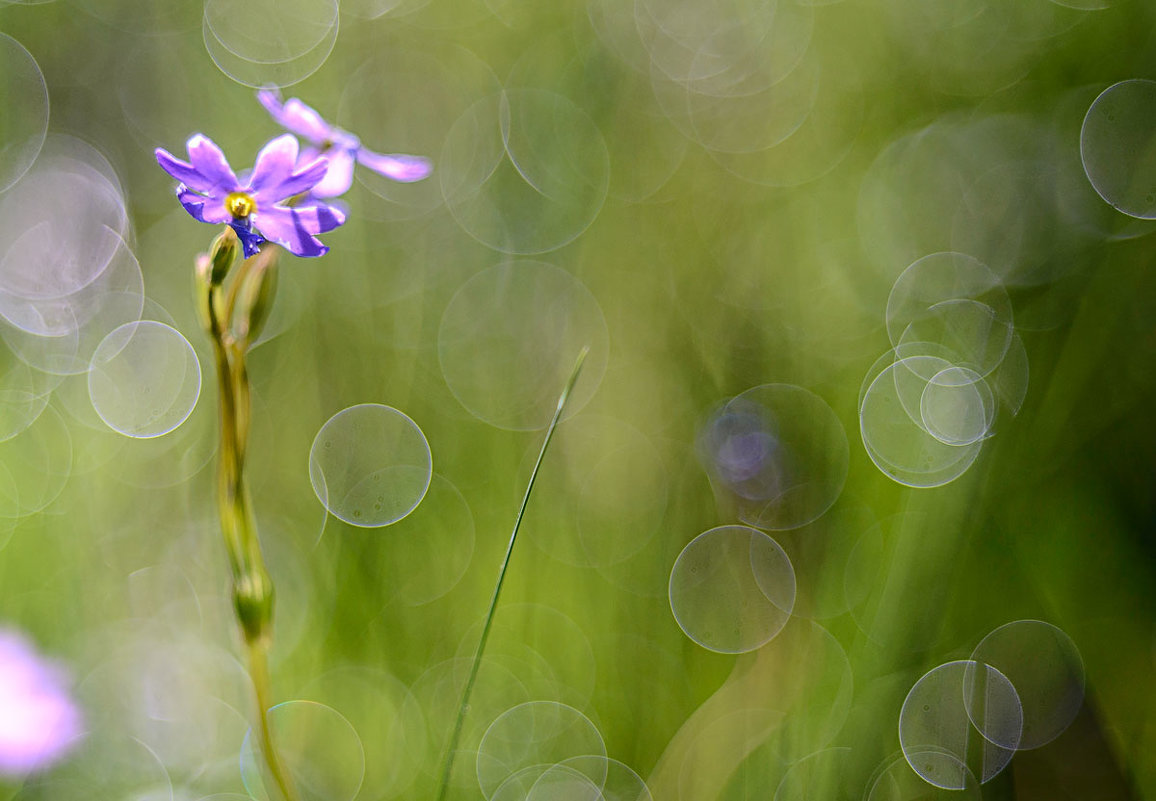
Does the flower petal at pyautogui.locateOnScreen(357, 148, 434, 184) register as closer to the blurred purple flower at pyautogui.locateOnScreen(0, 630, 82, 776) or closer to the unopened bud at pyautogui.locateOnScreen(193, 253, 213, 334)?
the unopened bud at pyautogui.locateOnScreen(193, 253, 213, 334)

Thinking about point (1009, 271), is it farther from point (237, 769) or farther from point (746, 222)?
point (237, 769)

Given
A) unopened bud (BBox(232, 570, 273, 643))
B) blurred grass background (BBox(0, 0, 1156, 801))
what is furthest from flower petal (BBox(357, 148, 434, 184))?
blurred grass background (BBox(0, 0, 1156, 801))

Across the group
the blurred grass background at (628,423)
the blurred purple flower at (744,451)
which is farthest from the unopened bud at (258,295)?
the blurred purple flower at (744,451)

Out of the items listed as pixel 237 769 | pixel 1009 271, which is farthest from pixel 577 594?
pixel 1009 271

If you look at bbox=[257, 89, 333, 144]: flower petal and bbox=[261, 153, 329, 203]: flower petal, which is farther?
bbox=[257, 89, 333, 144]: flower petal

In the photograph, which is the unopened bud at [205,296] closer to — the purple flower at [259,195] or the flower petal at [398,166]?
the purple flower at [259,195]

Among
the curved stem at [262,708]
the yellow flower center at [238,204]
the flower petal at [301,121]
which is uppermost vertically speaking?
the flower petal at [301,121]

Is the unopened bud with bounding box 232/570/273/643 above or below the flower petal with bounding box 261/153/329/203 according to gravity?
below
